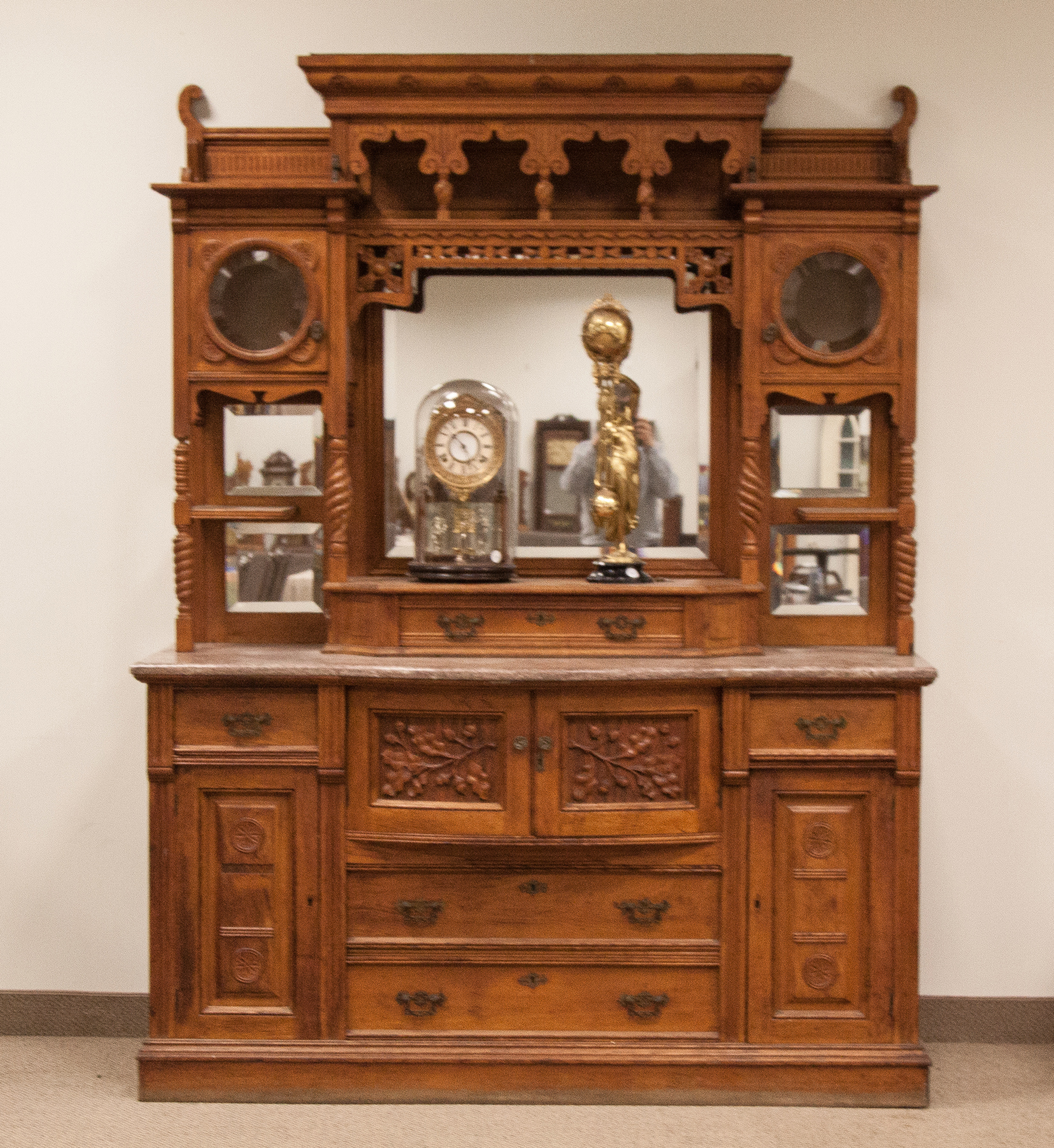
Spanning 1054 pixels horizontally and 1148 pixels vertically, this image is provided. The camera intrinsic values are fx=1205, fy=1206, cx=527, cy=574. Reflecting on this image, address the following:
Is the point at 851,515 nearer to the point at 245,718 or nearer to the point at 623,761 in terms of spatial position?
the point at 623,761

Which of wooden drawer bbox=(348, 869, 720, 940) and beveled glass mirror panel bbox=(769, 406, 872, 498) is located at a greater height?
beveled glass mirror panel bbox=(769, 406, 872, 498)

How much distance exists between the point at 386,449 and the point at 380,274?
0.47 metres

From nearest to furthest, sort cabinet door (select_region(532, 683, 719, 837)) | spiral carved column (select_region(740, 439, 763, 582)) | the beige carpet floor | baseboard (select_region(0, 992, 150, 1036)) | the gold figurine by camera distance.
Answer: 1. the beige carpet floor
2. cabinet door (select_region(532, 683, 719, 837))
3. spiral carved column (select_region(740, 439, 763, 582))
4. the gold figurine
5. baseboard (select_region(0, 992, 150, 1036))

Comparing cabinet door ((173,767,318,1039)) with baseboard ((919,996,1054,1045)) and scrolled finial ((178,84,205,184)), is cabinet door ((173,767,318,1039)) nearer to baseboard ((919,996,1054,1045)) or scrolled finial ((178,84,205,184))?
scrolled finial ((178,84,205,184))

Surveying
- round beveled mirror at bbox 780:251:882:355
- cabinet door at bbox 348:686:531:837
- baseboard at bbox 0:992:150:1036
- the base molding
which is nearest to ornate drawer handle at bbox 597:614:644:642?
cabinet door at bbox 348:686:531:837

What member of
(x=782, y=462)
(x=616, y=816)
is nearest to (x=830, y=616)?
(x=782, y=462)

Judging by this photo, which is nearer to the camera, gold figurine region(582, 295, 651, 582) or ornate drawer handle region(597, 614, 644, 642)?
ornate drawer handle region(597, 614, 644, 642)

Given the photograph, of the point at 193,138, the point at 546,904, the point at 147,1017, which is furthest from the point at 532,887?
the point at 193,138

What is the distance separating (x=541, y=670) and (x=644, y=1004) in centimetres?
84

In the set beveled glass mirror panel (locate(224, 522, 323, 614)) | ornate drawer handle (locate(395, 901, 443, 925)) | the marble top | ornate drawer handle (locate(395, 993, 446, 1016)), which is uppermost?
beveled glass mirror panel (locate(224, 522, 323, 614))

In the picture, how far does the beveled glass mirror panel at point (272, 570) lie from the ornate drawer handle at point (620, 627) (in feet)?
2.67

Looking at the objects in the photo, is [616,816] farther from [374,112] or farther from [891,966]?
[374,112]

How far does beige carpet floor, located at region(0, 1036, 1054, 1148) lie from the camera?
265 cm

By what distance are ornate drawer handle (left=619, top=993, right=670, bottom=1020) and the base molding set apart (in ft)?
0.19
